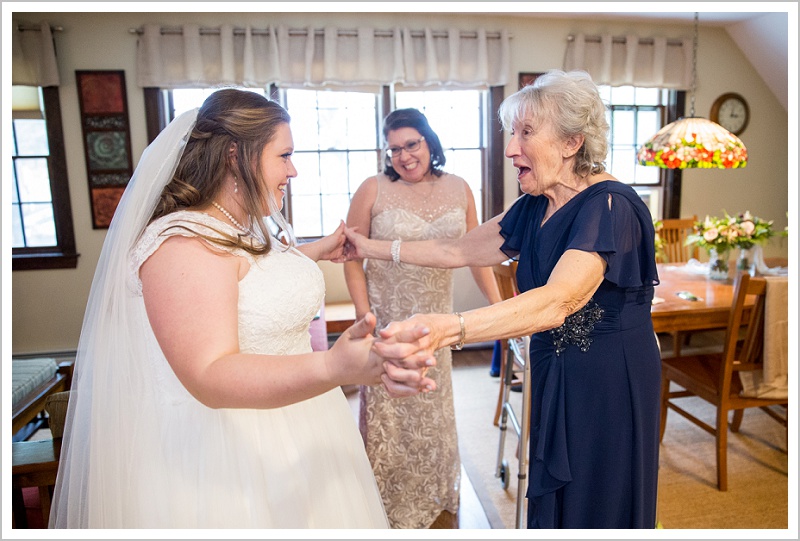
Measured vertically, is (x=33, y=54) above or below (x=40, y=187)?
above

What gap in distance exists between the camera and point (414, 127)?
2.34 metres

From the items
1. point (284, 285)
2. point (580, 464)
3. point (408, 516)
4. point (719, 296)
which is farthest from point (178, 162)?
point (719, 296)

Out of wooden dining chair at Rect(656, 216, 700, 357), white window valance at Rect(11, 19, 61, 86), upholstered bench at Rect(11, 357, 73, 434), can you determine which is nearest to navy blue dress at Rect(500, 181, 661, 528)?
upholstered bench at Rect(11, 357, 73, 434)

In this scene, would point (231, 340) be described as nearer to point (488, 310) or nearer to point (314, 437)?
point (314, 437)

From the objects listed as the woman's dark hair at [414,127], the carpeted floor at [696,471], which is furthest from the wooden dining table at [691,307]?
the woman's dark hair at [414,127]

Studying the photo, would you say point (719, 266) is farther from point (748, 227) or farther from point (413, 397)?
point (413, 397)

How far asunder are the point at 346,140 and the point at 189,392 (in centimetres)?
399

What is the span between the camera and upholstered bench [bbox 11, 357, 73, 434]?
2.76 metres

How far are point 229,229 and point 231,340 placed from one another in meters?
0.32

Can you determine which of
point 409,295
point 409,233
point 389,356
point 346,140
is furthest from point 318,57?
point 389,356

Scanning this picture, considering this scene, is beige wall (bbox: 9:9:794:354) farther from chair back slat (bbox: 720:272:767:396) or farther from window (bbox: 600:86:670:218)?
chair back slat (bbox: 720:272:767:396)

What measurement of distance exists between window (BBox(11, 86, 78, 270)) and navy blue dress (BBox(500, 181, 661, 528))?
14.2ft

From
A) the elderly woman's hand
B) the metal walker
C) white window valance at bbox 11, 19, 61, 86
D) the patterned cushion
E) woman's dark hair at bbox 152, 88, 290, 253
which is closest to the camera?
the elderly woman's hand

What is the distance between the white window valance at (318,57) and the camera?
443 centimetres
